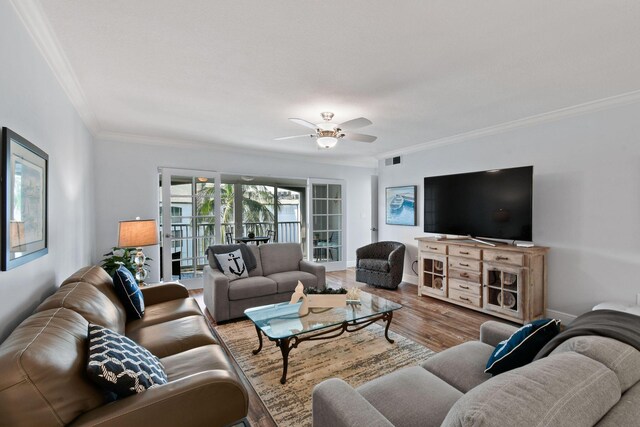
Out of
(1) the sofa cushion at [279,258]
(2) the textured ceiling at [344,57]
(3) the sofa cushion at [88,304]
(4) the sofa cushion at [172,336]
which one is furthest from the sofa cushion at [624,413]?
(1) the sofa cushion at [279,258]

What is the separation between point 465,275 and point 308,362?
2.53 metres

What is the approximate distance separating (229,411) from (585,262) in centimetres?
395

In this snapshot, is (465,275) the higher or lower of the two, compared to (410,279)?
higher

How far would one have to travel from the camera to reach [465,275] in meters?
3.95

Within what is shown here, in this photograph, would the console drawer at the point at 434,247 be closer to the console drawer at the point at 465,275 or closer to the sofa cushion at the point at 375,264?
the console drawer at the point at 465,275

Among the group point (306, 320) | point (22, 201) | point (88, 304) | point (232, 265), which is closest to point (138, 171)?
point (232, 265)

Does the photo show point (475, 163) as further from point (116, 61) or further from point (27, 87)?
point (27, 87)

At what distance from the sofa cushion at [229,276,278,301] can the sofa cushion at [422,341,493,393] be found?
7.54ft

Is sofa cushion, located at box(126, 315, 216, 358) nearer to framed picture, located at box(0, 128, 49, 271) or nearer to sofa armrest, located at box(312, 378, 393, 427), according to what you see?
framed picture, located at box(0, 128, 49, 271)

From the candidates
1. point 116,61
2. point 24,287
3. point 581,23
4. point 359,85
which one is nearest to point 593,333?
point 581,23

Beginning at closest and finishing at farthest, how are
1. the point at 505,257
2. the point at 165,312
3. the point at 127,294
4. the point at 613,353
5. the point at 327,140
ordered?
the point at 613,353
the point at 127,294
the point at 165,312
the point at 327,140
the point at 505,257

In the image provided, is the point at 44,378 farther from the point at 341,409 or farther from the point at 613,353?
the point at 613,353

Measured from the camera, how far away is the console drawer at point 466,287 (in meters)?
3.80

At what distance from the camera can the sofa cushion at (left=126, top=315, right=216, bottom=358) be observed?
1.93 metres
